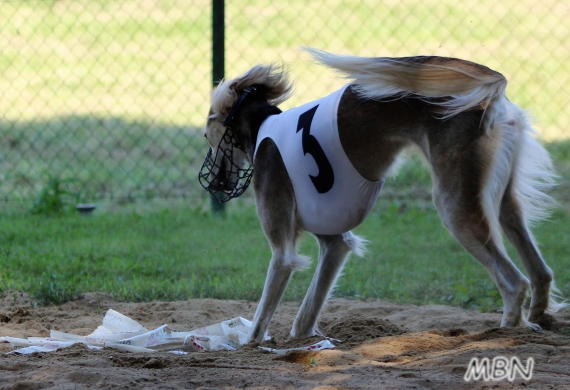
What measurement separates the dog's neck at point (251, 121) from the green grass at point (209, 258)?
1.46 m

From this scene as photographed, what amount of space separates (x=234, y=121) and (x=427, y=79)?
139cm

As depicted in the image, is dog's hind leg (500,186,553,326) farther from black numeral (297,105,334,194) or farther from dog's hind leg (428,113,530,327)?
black numeral (297,105,334,194)

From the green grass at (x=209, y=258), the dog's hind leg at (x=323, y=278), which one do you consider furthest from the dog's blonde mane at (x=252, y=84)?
the green grass at (x=209, y=258)

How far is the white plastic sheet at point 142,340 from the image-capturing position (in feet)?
13.0

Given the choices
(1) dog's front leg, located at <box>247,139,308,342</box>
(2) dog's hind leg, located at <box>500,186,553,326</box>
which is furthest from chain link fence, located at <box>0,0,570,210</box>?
(2) dog's hind leg, located at <box>500,186,553,326</box>

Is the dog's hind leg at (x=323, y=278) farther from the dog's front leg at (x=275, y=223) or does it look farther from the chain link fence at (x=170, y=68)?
the chain link fence at (x=170, y=68)

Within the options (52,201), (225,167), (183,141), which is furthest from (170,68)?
(225,167)

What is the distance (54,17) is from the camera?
11.4 m

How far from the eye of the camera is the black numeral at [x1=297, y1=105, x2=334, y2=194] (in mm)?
4246

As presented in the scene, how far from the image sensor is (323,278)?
15.3 ft

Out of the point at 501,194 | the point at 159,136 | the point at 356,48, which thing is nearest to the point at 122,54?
Answer: the point at 159,136

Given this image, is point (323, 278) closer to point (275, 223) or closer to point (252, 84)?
point (275, 223)

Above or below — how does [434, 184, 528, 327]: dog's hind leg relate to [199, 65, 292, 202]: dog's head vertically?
below

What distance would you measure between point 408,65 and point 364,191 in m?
0.77
